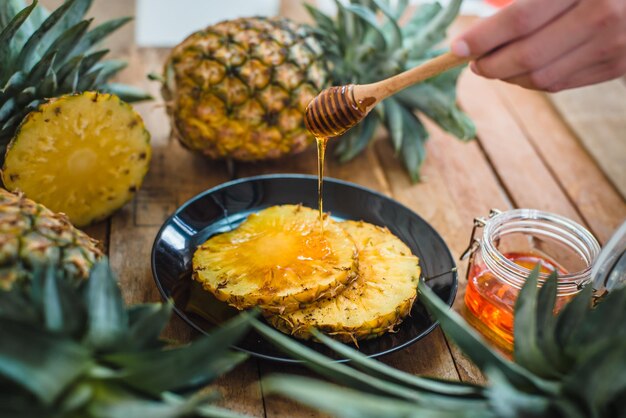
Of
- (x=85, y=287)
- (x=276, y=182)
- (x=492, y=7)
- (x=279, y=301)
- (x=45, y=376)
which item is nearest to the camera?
(x=45, y=376)

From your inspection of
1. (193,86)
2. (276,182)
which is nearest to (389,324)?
(276,182)

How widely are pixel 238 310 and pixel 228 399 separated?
0.18m

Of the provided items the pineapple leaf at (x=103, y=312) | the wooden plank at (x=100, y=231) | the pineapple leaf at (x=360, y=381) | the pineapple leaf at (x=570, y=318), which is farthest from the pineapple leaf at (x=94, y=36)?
the pineapple leaf at (x=570, y=318)

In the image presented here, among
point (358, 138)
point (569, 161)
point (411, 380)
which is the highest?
point (411, 380)

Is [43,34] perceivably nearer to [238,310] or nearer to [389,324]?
[238,310]

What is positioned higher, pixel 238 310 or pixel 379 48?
pixel 379 48

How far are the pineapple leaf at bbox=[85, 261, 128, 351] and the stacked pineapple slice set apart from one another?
40 centimetres

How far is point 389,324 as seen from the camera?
1369 mm

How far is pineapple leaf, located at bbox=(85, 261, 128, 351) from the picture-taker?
93 centimetres

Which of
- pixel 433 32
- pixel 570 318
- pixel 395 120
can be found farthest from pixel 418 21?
pixel 570 318

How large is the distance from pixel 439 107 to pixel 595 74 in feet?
1.74

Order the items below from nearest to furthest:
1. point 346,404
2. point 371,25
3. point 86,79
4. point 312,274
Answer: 1. point 346,404
2. point 312,274
3. point 86,79
4. point 371,25

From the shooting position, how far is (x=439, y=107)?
80.4 inches

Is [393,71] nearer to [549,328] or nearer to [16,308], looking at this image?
[549,328]
